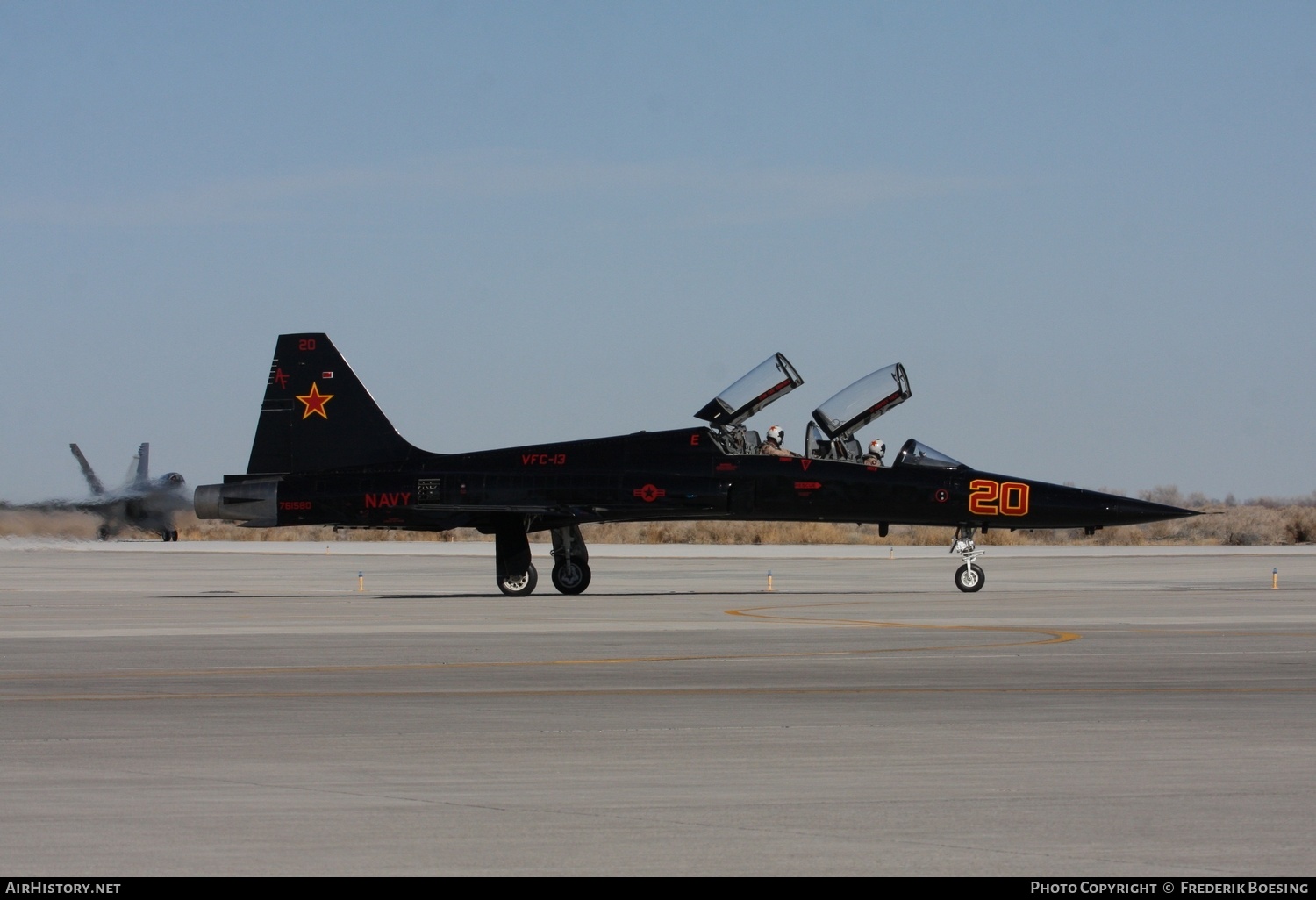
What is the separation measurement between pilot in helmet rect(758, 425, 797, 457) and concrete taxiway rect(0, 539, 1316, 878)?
4.53m

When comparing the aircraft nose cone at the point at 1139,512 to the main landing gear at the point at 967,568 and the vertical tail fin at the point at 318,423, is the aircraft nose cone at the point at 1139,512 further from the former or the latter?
the vertical tail fin at the point at 318,423

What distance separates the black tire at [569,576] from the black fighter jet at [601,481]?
26mm

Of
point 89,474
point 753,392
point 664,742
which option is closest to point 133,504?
point 89,474

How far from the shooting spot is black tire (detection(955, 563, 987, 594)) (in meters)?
28.2

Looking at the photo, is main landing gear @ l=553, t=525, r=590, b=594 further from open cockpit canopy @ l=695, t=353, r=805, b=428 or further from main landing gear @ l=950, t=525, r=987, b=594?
main landing gear @ l=950, t=525, r=987, b=594

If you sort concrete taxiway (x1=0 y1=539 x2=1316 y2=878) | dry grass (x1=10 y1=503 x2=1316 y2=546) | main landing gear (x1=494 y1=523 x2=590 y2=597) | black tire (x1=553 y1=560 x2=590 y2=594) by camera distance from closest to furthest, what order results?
1. concrete taxiway (x1=0 y1=539 x2=1316 y2=878)
2. main landing gear (x1=494 y1=523 x2=590 y2=597)
3. black tire (x1=553 y1=560 x2=590 y2=594)
4. dry grass (x1=10 y1=503 x2=1316 y2=546)

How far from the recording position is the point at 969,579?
28266 mm

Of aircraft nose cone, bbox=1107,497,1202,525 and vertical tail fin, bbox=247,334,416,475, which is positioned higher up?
vertical tail fin, bbox=247,334,416,475

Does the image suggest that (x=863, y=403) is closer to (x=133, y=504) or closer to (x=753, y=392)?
(x=753, y=392)

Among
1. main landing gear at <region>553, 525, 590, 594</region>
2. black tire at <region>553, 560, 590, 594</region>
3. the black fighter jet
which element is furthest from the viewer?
black tire at <region>553, 560, 590, 594</region>

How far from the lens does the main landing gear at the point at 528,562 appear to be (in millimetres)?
28297

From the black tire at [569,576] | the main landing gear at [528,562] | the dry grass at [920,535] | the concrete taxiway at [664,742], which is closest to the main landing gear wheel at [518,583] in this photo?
the main landing gear at [528,562]

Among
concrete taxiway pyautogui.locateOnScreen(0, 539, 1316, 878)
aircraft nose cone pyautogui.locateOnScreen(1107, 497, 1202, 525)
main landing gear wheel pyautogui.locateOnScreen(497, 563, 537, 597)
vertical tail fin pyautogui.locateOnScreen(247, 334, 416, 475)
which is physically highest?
vertical tail fin pyautogui.locateOnScreen(247, 334, 416, 475)

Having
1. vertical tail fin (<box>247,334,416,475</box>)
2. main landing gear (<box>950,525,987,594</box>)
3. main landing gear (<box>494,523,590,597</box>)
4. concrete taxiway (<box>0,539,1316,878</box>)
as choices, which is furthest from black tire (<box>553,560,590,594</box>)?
main landing gear (<box>950,525,987,594</box>)
